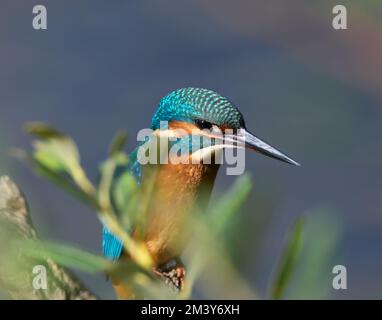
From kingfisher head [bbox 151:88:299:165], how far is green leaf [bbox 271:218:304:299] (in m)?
0.68

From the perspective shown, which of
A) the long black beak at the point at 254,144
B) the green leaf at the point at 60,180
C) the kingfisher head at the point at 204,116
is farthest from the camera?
the kingfisher head at the point at 204,116

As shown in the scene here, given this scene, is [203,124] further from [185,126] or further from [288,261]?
[288,261]

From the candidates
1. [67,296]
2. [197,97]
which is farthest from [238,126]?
[67,296]

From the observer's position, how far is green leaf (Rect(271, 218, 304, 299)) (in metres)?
0.11

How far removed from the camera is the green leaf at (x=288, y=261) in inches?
4.2

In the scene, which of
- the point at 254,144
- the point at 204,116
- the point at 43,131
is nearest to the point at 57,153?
the point at 43,131

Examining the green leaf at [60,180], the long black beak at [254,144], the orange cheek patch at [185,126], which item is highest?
the green leaf at [60,180]

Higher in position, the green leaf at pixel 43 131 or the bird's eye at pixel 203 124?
the green leaf at pixel 43 131

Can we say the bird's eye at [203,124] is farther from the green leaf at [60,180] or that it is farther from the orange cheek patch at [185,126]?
the green leaf at [60,180]

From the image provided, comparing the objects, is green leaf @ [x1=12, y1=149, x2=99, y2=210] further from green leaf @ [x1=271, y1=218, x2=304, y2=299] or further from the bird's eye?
the bird's eye

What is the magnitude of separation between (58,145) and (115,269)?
3 cm

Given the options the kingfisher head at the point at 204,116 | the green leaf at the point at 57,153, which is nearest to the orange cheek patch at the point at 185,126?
the kingfisher head at the point at 204,116

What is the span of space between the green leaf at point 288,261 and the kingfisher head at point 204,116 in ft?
2.25
